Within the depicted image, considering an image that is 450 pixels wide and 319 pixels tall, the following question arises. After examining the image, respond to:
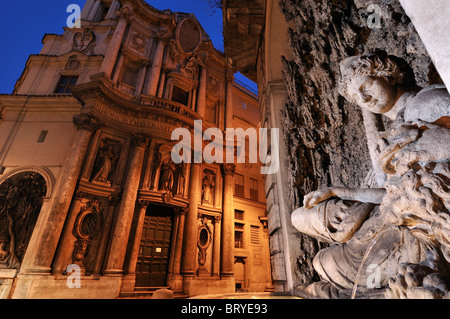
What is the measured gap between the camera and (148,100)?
1141 centimetres

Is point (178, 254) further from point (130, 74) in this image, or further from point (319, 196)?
point (130, 74)

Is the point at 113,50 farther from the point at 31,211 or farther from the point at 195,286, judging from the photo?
the point at 195,286

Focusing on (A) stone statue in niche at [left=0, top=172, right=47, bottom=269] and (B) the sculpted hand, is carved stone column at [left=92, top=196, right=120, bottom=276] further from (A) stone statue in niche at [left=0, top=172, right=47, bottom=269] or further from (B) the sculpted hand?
(B) the sculpted hand

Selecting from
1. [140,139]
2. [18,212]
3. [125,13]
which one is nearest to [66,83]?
[125,13]

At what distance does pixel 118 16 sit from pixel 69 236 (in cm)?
1252

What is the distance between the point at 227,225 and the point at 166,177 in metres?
4.14

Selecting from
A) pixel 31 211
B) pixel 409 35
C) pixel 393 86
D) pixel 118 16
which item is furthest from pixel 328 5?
pixel 118 16

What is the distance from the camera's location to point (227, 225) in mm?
11445

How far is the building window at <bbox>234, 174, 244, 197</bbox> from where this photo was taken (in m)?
13.9

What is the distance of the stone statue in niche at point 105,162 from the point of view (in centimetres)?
929

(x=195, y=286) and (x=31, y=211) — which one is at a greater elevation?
(x=31, y=211)

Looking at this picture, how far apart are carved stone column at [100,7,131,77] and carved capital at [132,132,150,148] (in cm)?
367

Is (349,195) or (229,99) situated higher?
(229,99)

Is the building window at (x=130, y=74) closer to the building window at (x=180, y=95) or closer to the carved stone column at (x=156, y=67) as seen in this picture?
the carved stone column at (x=156, y=67)
